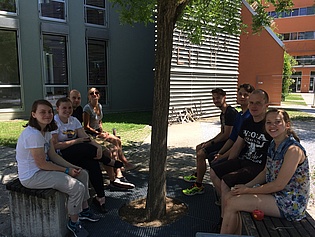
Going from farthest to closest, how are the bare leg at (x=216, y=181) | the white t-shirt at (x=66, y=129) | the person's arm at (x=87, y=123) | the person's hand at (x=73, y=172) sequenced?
the person's arm at (x=87, y=123), the white t-shirt at (x=66, y=129), the bare leg at (x=216, y=181), the person's hand at (x=73, y=172)

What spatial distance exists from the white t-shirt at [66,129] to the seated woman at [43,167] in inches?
25.0

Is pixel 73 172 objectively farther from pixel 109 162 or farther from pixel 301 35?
pixel 301 35

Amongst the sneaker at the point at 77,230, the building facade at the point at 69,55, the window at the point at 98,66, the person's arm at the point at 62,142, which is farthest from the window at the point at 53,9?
the sneaker at the point at 77,230

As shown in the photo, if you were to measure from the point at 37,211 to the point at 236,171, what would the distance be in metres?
2.16

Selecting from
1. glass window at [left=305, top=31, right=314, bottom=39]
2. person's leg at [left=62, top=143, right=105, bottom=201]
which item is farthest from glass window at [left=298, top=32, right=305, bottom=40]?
person's leg at [left=62, top=143, right=105, bottom=201]

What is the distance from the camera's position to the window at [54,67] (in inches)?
457

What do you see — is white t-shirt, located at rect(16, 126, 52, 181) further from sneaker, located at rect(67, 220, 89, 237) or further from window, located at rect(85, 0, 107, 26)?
window, located at rect(85, 0, 107, 26)

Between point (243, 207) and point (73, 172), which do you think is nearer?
point (243, 207)

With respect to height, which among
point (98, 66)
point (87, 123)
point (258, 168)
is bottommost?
point (258, 168)

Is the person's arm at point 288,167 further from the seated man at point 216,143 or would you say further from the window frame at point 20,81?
the window frame at point 20,81

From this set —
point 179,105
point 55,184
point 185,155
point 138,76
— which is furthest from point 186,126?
point 55,184

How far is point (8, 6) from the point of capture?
1055cm

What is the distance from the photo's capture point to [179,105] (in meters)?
11.2

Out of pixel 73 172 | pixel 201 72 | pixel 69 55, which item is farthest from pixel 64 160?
pixel 69 55
